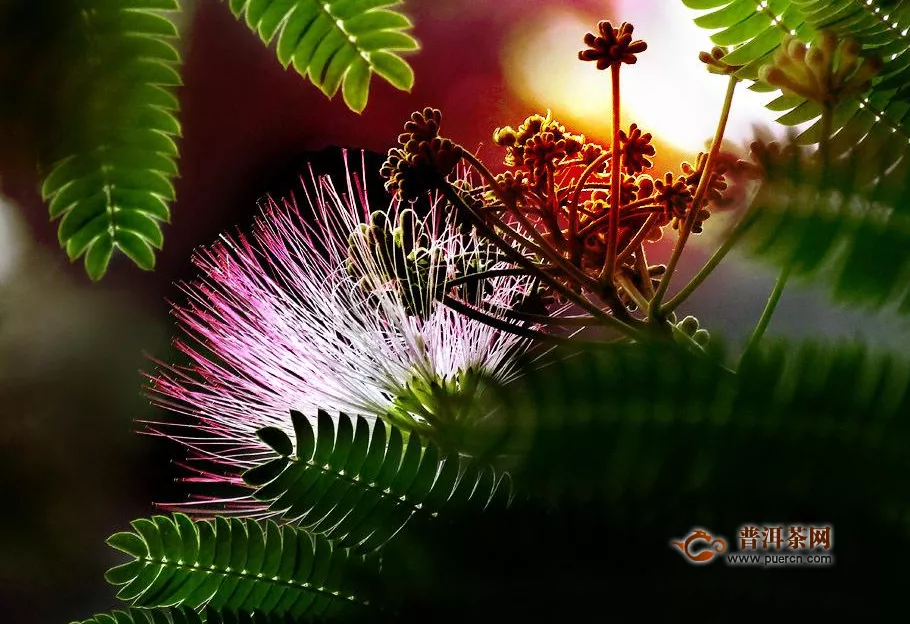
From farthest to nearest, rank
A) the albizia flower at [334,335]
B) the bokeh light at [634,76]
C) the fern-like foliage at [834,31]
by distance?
the bokeh light at [634,76] < the albizia flower at [334,335] < the fern-like foliage at [834,31]

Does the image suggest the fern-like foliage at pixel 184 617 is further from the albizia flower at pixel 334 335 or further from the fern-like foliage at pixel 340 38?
the fern-like foliage at pixel 340 38

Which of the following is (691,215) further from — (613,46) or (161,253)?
(161,253)

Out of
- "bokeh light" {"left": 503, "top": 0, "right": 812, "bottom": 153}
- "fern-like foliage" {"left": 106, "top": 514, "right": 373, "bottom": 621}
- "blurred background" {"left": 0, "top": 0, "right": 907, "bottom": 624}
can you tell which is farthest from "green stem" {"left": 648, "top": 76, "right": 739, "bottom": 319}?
"blurred background" {"left": 0, "top": 0, "right": 907, "bottom": 624}

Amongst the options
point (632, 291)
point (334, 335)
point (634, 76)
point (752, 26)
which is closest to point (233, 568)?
point (334, 335)

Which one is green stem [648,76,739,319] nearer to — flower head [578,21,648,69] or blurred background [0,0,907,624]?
flower head [578,21,648,69]

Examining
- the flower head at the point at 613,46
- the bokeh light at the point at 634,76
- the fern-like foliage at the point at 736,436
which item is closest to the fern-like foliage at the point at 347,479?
the fern-like foliage at the point at 736,436

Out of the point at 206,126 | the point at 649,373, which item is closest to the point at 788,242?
the point at 649,373

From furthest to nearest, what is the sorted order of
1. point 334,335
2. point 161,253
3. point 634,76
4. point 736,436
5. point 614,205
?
1. point 161,253
2. point 634,76
3. point 334,335
4. point 614,205
5. point 736,436
